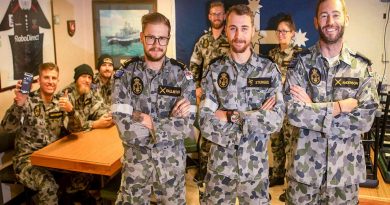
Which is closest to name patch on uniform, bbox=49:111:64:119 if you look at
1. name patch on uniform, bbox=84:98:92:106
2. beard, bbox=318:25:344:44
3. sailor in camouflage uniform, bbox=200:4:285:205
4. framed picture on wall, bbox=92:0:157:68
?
name patch on uniform, bbox=84:98:92:106

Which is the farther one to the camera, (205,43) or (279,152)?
(205,43)

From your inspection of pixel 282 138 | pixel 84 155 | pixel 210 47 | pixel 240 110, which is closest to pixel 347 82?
pixel 240 110

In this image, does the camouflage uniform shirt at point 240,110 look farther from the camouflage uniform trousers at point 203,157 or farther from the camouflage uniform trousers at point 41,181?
the camouflage uniform trousers at point 41,181

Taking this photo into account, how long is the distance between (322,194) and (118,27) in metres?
3.43

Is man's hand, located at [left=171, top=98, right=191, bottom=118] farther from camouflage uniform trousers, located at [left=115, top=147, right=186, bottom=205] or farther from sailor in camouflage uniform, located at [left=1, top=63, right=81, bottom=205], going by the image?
sailor in camouflage uniform, located at [left=1, top=63, right=81, bottom=205]

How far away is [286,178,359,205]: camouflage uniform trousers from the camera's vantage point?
Answer: 2.34 m

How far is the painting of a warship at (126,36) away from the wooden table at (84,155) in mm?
1910

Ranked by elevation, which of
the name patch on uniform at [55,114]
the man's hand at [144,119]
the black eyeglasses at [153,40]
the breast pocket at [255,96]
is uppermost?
the black eyeglasses at [153,40]

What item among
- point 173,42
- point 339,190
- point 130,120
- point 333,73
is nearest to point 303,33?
point 173,42

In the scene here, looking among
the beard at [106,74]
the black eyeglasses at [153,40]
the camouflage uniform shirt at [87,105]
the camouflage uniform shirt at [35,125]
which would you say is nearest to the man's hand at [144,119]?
the black eyeglasses at [153,40]

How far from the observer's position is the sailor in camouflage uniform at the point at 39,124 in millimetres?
3148

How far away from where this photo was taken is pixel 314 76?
2350 mm

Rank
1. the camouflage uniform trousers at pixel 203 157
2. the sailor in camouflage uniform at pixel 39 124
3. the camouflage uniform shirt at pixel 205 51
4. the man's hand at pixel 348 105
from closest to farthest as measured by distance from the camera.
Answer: the man's hand at pixel 348 105, the sailor in camouflage uniform at pixel 39 124, the camouflage uniform trousers at pixel 203 157, the camouflage uniform shirt at pixel 205 51

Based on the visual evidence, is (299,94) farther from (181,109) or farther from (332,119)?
(181,109)
